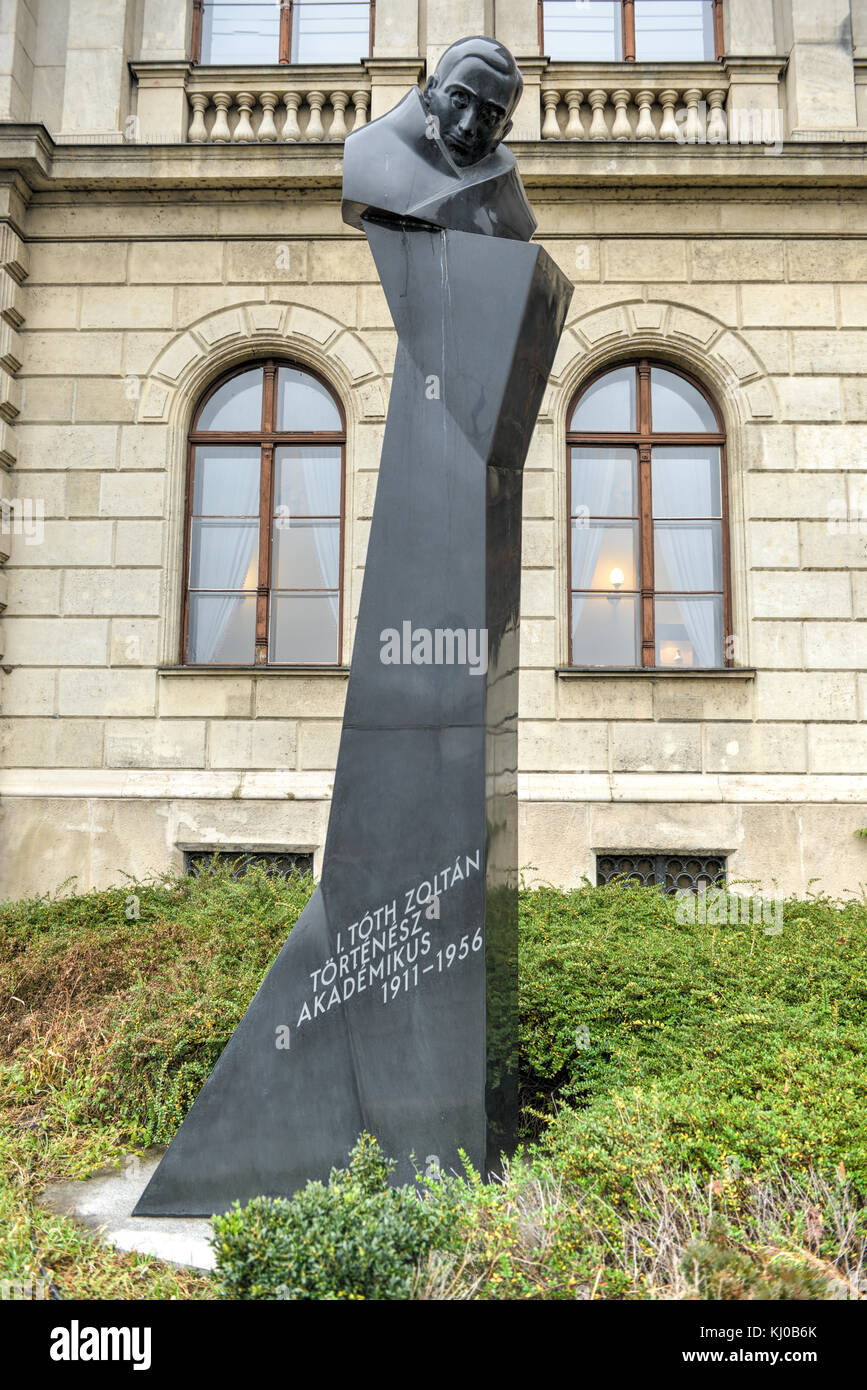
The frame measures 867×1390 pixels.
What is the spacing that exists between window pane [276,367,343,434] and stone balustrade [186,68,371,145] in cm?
229

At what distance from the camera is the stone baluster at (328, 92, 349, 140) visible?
34.0 ft

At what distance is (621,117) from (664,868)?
24.1ft

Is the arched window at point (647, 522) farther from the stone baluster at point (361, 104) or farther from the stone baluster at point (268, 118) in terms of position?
the stone baluster at point (268, 118)

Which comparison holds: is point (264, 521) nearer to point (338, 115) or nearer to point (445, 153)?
point (338, 115)

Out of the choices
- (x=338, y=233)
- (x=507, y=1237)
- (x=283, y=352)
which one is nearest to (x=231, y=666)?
(x=283, y=352)

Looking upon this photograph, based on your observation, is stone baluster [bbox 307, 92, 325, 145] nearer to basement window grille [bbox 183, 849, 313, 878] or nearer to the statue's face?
basement window grille [bbox 183, 849, 313, 878]

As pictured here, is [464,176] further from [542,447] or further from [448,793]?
[542,447]

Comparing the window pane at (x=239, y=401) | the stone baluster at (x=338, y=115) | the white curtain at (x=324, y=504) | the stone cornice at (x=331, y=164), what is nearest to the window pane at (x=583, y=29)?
the stone cornice at (x=331, y=164)

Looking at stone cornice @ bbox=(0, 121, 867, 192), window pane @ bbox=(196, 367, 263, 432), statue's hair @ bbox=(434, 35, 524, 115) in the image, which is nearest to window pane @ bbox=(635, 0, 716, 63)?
stone cornice @ bbox=(0, 121, 867, 192)

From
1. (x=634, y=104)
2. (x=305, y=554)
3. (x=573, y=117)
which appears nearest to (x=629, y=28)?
(x=634, y=104)

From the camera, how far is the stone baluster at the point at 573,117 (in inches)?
406

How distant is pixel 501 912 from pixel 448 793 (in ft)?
1.55

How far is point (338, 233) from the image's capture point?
33.3ft

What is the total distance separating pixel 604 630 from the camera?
10117 mm
